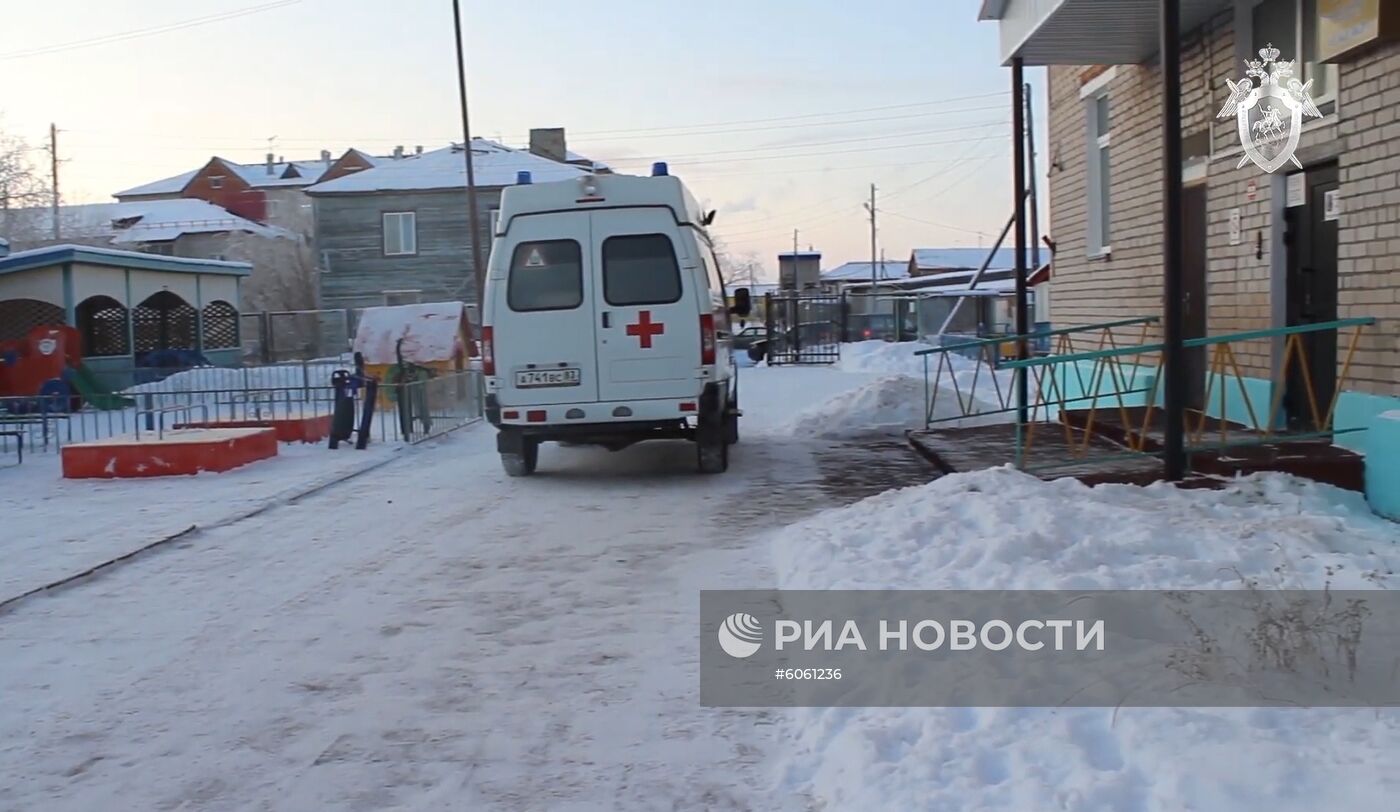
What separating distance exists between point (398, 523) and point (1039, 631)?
19.9 ft

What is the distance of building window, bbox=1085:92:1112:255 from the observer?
1542cm

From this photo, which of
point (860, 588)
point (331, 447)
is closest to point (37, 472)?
point (331, 447)

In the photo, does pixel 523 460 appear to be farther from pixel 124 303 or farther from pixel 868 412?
pixel 124 303

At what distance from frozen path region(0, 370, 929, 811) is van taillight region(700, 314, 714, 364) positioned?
5.70ft

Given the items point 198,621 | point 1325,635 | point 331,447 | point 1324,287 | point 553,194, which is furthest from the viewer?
point 331,447

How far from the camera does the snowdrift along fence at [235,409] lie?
17.0 meters

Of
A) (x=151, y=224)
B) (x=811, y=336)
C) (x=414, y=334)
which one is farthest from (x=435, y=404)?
(x=151, y=224)

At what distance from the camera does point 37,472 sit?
14516 mm

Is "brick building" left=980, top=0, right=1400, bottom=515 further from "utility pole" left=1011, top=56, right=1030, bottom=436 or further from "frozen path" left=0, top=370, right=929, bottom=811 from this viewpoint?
"frozen path" left=0, top=370, right=929, bottom=811

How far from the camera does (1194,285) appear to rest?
40.4 ft

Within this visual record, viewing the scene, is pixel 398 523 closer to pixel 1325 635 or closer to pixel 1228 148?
pixel 1325 635

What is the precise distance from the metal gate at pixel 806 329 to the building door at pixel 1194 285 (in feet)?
74.3

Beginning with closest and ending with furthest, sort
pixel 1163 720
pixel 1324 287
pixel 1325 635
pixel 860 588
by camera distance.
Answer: pixel 1163 720 < pixel 1325 635 < pixel 860 588 < pixel 1324 287

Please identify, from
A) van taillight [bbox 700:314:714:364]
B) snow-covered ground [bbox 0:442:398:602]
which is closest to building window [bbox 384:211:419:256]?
snow-covered ground [bbox 0:442:398:602]
